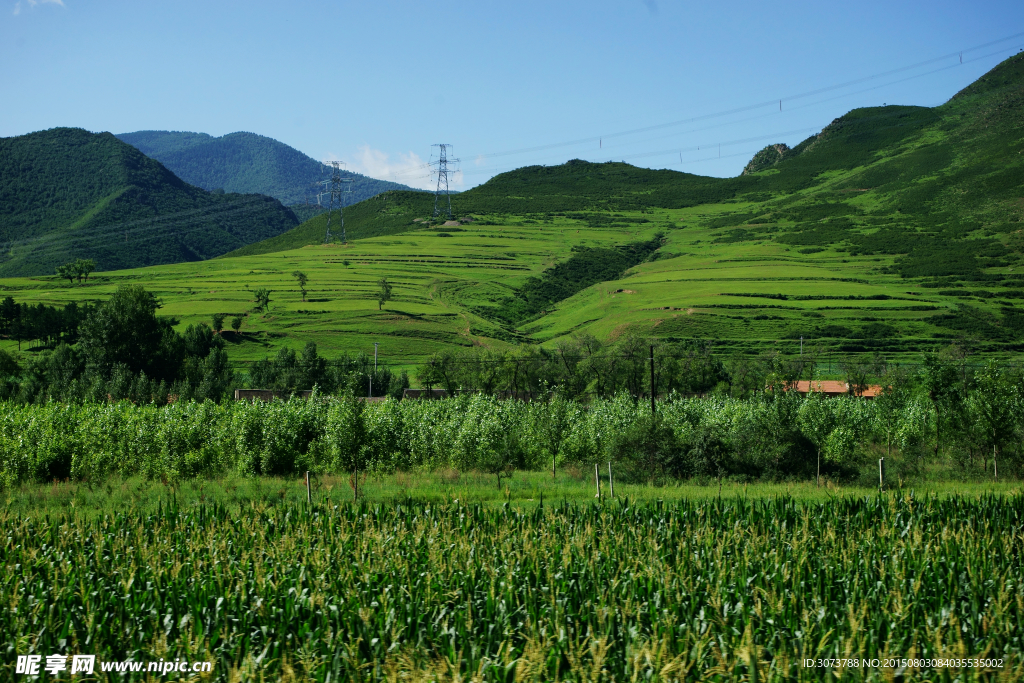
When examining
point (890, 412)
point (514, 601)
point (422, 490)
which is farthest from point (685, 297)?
point (514, 601)

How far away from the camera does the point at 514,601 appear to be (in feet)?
38.0

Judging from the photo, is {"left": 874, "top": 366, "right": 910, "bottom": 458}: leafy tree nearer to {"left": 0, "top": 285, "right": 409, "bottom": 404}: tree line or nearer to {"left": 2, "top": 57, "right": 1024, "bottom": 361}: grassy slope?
{"left": 0, "top": 285, "right": 409, "bottom": 404}: tree line

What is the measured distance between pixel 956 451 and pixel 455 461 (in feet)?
96.8

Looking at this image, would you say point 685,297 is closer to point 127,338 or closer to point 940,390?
point 940,390

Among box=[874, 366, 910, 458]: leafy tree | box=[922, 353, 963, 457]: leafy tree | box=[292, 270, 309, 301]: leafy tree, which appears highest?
box=[292, 270, 309, 301]: leafy tree

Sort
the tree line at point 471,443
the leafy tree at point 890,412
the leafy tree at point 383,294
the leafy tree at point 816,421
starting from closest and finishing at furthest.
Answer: the tree line at point 471,443
the leafy tree at point 816,421
the leafy tree at point 890,412
the leafy tree at point 383,294

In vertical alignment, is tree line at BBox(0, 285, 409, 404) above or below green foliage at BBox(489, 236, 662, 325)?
below

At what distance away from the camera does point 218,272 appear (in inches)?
7485

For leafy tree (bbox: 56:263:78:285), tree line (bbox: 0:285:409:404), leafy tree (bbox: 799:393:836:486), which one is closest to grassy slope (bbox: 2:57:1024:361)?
leafy tree (bbox: 56:263:78:285)

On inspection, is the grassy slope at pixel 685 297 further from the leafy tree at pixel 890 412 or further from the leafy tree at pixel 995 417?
the leafy tree at pixel 995 417

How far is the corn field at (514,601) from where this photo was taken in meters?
9.31

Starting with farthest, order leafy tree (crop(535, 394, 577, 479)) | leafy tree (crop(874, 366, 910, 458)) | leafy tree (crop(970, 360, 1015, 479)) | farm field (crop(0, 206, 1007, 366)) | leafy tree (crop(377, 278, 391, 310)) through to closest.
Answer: leafy tree (crop(377, 278, 391, 310)) < farm field (crop(0, 206, 1007, 366)) < leafy tree (crop(874, 366, 910, 458)) < leafy tree (crop(535, 394, 577, 479)) < leafy tree (crop(970, 360, 1015, 479))

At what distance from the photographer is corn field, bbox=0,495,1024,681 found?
9.31 m

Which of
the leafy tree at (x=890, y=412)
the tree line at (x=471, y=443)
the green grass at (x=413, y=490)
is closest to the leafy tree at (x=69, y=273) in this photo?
the tree line at (x=471, y=443)
